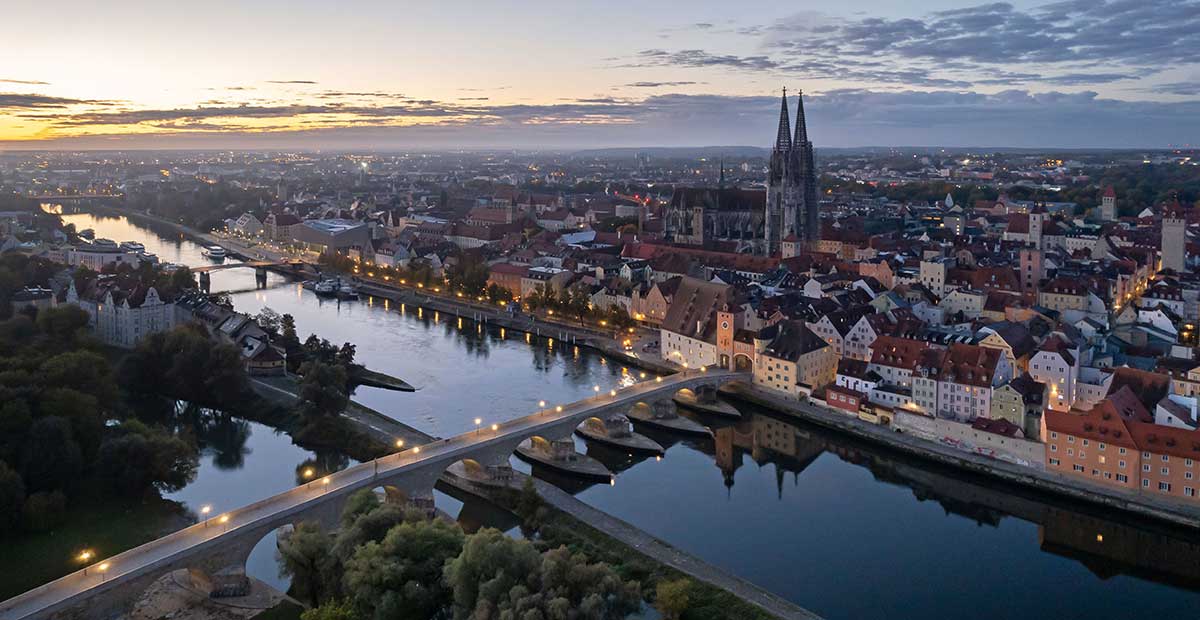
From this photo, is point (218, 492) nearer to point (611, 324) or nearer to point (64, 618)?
point (64, 618)

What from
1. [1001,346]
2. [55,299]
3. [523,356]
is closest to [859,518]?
[1001,346]

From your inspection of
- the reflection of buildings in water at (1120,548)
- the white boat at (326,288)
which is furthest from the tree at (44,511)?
the white boat at (326,288)

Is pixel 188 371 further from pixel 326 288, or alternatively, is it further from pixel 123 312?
pixel 326 288

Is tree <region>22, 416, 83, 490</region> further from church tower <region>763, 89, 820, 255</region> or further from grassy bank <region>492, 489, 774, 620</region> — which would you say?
church tower <region>763, 89, 820, 255</region>

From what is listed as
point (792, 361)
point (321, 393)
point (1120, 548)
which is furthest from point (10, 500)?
point (1120, 548)

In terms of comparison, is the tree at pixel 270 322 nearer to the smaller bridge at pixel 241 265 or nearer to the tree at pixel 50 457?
the tree at pixel 50 457
